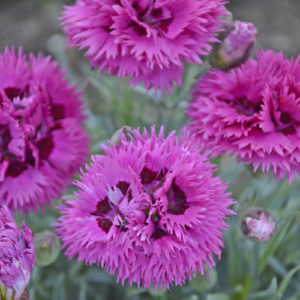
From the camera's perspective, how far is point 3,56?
1.31 metres

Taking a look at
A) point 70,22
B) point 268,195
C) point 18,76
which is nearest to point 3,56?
point 18,76

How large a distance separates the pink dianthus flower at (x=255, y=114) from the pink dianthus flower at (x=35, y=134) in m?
0.34

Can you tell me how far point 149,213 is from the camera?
0.97 meters

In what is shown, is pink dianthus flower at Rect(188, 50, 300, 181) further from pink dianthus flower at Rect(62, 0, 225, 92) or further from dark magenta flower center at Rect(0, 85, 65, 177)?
dark magenta flower center at Rect(0, 85, 65, 177)

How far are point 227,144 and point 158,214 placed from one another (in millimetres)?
248

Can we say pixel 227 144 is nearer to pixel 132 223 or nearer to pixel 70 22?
pixel 132 223

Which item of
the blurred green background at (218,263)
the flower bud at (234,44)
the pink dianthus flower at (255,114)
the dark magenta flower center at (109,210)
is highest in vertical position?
the flower bud at (234,44)

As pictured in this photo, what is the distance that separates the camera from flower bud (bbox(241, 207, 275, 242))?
1.20m

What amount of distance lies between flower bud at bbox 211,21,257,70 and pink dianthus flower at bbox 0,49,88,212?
0.43 m

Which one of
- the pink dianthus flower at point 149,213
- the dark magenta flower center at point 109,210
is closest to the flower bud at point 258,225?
the pink dianthus flower at point 149,213

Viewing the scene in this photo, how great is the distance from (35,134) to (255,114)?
56 centimetres

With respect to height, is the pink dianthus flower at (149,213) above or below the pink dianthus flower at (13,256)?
above

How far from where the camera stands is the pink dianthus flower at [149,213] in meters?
0.97

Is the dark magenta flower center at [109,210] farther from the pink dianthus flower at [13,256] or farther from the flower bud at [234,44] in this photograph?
the flower bud at [234,44]
